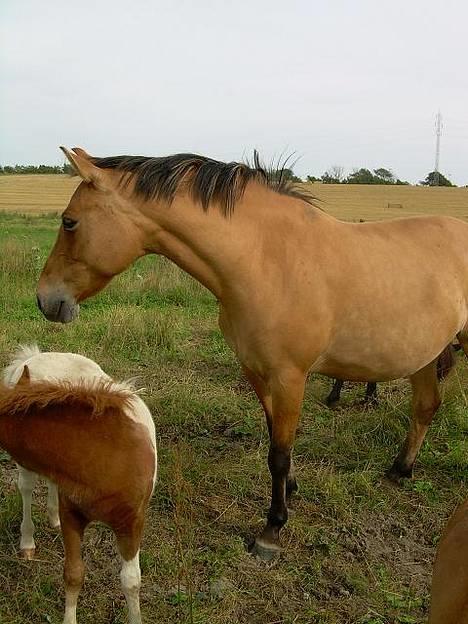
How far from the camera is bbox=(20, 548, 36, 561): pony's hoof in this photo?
288 cm

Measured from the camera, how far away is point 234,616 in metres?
2.61

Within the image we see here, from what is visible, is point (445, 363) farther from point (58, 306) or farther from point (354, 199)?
point (354, 199)

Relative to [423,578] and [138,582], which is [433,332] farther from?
[138,582]

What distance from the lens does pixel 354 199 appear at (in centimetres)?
3947

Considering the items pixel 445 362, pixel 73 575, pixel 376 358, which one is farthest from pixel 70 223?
pixel 445 362

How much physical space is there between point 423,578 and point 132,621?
1.50 m

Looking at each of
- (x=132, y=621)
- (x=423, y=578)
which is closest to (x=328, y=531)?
(x=423, y=578)

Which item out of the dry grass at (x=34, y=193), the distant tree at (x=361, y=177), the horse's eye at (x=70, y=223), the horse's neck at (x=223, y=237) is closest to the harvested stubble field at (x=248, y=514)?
the horse's neck at (x=223, y=237)

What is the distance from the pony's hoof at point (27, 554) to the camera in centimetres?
288

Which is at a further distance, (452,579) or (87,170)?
(87,170)

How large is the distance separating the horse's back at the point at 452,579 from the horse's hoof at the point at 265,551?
1535mm

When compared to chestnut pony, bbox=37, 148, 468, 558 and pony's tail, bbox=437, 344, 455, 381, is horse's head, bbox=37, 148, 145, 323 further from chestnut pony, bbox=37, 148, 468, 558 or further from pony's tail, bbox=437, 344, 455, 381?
pony's tail, bbox=437, 344, 455, 381

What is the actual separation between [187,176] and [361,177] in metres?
52.6

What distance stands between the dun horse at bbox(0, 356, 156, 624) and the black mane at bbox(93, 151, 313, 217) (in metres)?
1.05
